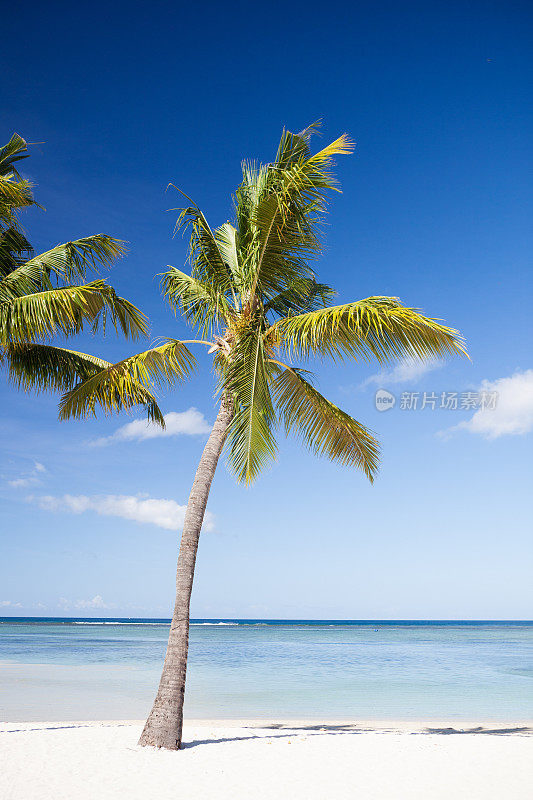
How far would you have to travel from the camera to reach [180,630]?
289 inches

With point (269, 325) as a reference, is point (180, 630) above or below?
below

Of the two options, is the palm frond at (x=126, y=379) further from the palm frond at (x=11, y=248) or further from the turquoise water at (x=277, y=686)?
the turquoise water at (x=277, y=686)

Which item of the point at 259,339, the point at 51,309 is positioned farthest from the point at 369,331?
the point at 51,309

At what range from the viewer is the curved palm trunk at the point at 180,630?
714 cm

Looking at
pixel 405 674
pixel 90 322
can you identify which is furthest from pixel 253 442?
pixel 405 674

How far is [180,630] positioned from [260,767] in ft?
5.47

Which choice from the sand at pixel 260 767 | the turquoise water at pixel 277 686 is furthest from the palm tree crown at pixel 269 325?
the turquoise water at pixel 277 686

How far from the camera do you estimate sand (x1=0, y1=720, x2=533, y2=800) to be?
19.0ft

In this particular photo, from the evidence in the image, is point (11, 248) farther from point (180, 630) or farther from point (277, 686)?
point (277, 686)

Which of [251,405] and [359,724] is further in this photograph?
[359,724]

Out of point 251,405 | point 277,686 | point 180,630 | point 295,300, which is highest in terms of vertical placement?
point 295,300

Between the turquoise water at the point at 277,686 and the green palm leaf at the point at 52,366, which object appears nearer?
the green palm leaf at the point at 52,366

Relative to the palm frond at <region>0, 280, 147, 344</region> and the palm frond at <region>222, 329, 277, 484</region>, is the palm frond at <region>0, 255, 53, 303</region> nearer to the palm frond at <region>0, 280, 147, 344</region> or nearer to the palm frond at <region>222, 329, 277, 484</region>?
the palm frond at <region>0, 280, 147, 344</region>

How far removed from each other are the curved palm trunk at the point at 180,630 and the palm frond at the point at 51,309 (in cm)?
244
